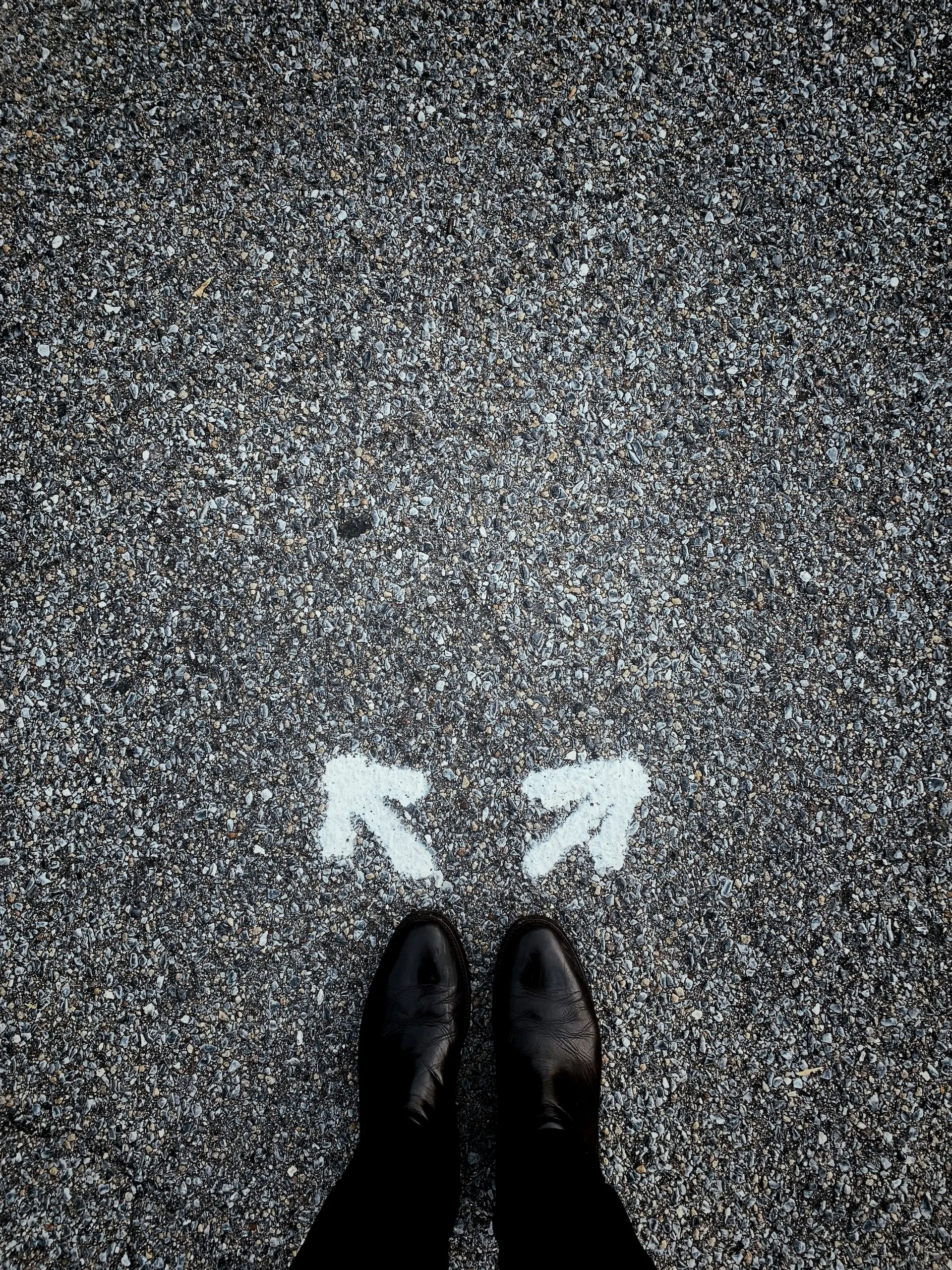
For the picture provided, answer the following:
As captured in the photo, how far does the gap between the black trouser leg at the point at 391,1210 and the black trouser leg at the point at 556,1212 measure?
0.15 metres

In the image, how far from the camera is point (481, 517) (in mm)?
2055

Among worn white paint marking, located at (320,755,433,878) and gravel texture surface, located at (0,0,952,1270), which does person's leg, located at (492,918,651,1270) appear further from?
worn white paint marking, located at (320,755,433,878)

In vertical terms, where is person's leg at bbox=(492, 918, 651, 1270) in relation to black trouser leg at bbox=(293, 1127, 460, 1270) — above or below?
above

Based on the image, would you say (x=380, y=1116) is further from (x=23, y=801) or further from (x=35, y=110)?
(x=35, y=110)

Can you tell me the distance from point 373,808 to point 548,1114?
93 centimetres

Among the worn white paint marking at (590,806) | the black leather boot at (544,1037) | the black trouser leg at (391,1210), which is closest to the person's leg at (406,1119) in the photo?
the black trouser leg at (391,1210)

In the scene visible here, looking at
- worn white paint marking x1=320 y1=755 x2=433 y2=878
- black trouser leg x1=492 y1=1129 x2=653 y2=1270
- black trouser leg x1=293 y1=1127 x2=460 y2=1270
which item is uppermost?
worn white paint marking x1=320 y1=755 x2=433 y2=878

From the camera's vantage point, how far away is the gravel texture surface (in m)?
1.99

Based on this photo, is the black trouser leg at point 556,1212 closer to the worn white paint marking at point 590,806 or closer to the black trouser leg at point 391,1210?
the black trouser leg at point 391,1210

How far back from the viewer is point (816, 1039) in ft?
6.47

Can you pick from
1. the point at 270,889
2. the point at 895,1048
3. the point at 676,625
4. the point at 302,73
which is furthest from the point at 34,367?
the point at 895,1048

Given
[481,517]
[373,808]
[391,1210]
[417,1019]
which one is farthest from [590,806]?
[391,1210]

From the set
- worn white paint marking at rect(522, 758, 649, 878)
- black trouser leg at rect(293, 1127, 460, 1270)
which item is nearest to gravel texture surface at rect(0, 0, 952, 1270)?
worn white paint marking at rect(522, 758, 649, 878)

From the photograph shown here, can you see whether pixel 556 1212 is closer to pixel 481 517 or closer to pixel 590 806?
pixel 590 806
